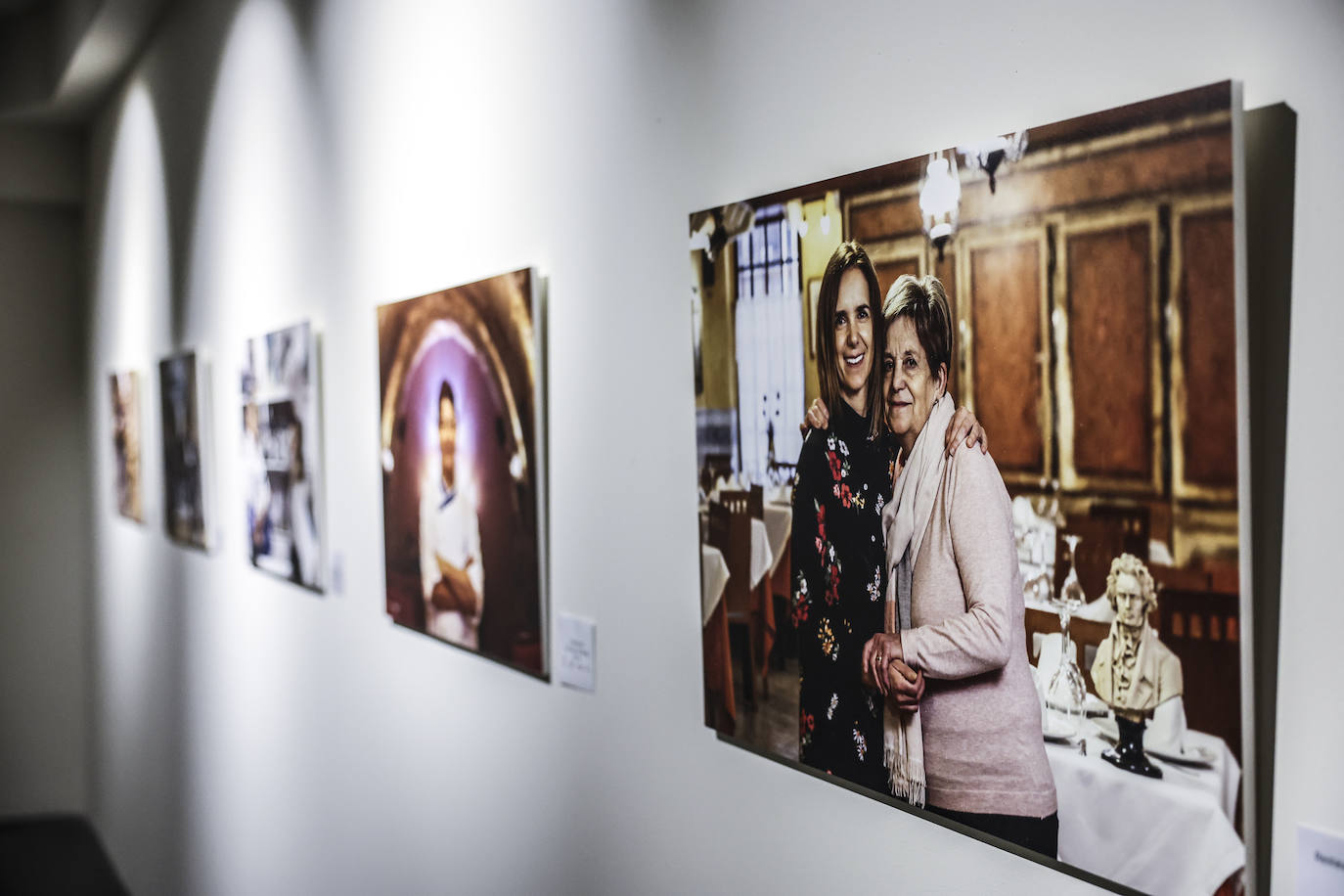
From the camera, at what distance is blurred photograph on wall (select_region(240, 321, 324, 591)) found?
9.55 feet

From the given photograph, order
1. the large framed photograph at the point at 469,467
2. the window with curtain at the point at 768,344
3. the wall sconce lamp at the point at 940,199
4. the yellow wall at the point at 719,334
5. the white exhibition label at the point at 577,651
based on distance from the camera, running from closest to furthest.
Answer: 1. the wall sconce lamp at the point at 940,199
2. the window with curtain at the point at 768,344
3. the yellow wall at the point at 719,334
4. the white exhibition label at the point at 577,651
5. the large framed photograph at the point at 469,467

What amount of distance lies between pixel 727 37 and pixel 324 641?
212cm

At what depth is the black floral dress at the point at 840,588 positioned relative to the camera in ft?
4.00

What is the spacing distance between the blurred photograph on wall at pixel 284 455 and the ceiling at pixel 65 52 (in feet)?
5.74

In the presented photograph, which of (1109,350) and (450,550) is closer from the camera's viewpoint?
(1109,350)

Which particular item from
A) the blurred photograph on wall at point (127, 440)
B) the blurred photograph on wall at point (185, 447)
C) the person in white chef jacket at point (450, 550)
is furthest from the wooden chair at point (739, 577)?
the blurred photograph on wall at point (127, 440)

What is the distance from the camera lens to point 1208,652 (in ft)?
2.90

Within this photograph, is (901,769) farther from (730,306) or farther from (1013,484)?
(730,306)

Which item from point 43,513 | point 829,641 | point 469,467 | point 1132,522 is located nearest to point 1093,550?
point 1132,522

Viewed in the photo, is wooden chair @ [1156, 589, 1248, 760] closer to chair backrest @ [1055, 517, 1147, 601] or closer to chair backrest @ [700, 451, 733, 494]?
chair backrest @ [1055, 517, 1147, 601]

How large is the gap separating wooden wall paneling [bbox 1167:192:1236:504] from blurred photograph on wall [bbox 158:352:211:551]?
3.69 m

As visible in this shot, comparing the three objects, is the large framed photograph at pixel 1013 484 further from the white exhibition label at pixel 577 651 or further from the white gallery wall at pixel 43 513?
the white gallery wall at pixel 43 513

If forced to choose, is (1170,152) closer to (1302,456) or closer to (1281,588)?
(1302,456)

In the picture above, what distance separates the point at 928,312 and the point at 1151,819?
53 cm
